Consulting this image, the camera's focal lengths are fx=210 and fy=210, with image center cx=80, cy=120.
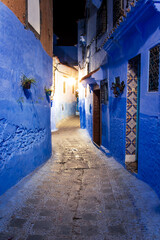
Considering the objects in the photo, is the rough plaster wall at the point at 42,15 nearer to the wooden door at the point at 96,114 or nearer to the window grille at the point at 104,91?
the window grille at the point at 104,91

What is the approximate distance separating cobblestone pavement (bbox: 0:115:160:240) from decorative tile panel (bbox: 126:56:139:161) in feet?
2.78

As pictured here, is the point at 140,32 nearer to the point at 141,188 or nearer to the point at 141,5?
the point at 141,5

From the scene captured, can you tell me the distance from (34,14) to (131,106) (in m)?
4.03

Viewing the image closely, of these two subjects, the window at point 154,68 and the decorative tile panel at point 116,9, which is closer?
the window at point 154,68

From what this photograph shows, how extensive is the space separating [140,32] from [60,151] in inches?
236

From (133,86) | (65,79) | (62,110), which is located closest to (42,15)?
(133,86)

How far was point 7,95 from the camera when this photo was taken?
4.58 meters

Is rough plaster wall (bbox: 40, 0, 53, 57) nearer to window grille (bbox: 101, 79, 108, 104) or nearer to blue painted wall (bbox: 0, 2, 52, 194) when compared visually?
blue painted wall (bbox: 0, 2, 52, 194)

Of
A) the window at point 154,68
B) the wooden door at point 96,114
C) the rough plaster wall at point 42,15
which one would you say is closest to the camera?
the window at point 154,68

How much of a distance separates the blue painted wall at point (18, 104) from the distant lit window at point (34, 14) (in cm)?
39

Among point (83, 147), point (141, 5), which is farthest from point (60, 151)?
point (141, 5)

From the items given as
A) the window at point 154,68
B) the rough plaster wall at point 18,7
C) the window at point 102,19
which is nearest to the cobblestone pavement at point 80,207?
the window at point 154,68

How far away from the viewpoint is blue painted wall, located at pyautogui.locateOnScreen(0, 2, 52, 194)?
4.45m

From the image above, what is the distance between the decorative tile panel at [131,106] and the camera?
605 centimetres
